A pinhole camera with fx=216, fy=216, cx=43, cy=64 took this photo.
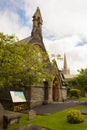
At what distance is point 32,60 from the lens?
21484 mm

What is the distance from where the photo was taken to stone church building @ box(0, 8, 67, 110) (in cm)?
3217

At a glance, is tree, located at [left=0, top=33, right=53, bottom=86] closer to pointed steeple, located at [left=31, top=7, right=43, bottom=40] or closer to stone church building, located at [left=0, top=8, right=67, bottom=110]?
stone church building, located at [left=0, top=8, right=67, bottom=110]

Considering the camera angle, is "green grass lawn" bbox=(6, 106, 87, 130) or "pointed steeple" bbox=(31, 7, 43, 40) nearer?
"green grass lawn" bbox=(6, 106, 87, 130)

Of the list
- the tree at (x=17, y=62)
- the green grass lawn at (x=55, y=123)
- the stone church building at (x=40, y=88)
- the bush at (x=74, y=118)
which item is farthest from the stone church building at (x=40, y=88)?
the bush at (x=74, y=118)

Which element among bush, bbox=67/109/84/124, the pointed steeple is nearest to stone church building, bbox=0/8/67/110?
the pointed steeple

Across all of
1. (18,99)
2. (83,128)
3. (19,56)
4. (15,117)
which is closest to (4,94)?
(18,99)

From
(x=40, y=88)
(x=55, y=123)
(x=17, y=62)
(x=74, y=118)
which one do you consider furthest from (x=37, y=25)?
(x=74, y=118)

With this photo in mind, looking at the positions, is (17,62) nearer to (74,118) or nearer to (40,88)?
(74,118)

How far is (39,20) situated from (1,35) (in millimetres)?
21497

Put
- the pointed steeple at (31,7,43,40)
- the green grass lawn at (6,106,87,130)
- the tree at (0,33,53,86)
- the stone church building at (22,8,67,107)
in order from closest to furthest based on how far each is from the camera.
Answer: the green grass lawn at (6,106,87,130), the tree at (0,33,53,86), the stone church building at (22,8,67,107), the pointed steeple at (31,7,43,40)

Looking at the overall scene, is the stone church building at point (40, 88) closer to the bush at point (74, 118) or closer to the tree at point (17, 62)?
the tree at point (17, 62)

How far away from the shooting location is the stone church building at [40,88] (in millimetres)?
32175

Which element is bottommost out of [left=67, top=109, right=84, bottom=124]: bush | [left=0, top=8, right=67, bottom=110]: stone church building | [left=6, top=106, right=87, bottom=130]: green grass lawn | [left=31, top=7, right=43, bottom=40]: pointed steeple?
[left=6, top=106, right=87, bottom=130]: green grass lawn

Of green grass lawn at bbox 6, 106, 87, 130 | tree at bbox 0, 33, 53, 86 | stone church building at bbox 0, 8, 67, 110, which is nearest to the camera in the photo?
green grass lawn at bbox 6, 106, 87, 130
